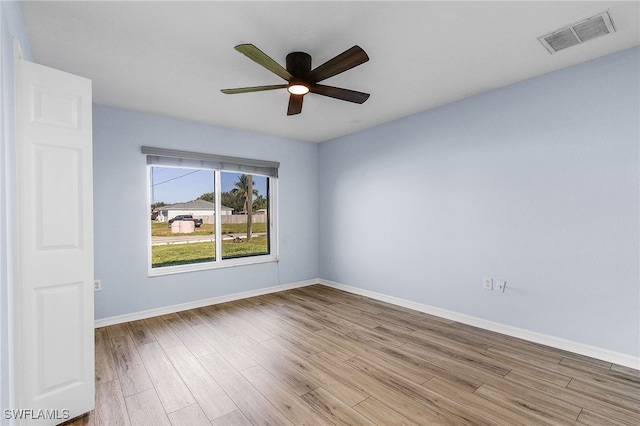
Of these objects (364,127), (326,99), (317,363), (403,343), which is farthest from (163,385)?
(364,127)

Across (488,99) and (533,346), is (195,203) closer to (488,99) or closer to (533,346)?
(488,99)

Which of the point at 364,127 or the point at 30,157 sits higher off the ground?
the point at 364,127

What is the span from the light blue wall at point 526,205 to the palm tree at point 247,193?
198cm

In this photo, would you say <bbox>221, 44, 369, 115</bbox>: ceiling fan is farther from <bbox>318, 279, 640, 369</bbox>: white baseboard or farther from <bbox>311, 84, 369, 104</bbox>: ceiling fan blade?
<bbox>318, 279, 640, 369</bbox>: white baseboard

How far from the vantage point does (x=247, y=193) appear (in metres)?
4.82

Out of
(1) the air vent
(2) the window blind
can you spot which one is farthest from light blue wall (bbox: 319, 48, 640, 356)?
(2) the window blind

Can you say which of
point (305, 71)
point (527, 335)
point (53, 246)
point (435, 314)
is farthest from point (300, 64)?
point (527, 335)

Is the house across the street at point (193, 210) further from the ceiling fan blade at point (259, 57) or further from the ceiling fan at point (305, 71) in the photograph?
the ceiling fan blade at point (259, 57)

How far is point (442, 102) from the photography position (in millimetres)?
3535

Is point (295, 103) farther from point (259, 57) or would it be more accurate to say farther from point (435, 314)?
point (435, 314)

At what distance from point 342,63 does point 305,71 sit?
399 millimetres

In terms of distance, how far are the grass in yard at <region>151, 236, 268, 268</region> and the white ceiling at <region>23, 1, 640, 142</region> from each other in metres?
1.90

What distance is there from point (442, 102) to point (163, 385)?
394 centimetres

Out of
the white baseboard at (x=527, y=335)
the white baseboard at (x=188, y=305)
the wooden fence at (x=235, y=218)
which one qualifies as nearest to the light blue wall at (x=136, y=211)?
the white baseboard at (x=188, y=305)
